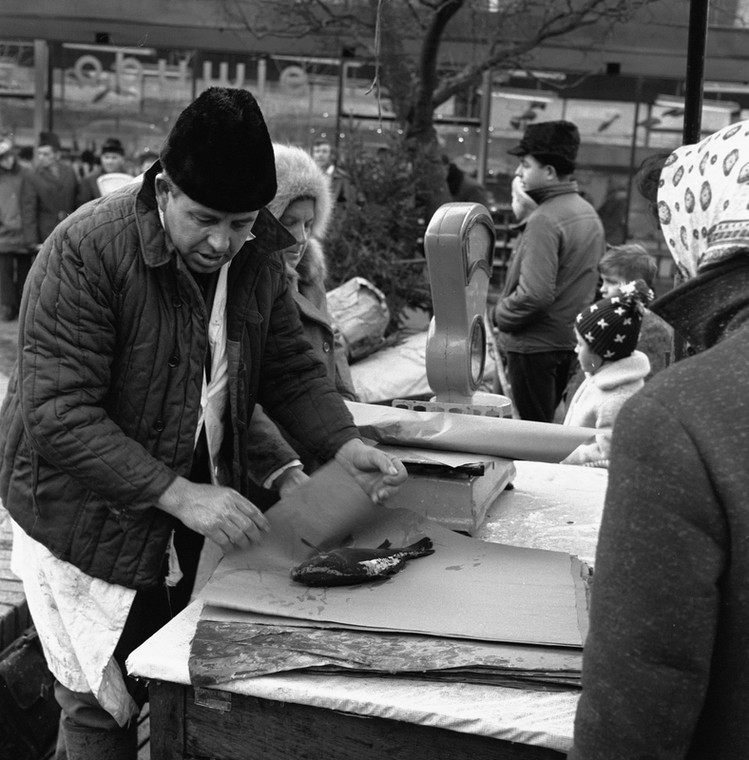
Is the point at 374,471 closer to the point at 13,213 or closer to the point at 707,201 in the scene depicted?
the point at 707,201

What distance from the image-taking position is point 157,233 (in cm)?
191

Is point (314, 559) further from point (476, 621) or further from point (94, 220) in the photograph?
point (94, 220)

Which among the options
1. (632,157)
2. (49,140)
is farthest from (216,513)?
(632,157)

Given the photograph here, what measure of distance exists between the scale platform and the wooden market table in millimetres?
711

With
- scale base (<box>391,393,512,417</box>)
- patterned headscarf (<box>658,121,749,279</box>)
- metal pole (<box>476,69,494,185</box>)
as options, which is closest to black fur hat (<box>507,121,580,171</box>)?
scale base (<box>391,393,512,417</box>)

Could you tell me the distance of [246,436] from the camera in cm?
213

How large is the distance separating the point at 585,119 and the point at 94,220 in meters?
11.5

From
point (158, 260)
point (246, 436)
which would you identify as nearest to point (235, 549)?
point (246, 436)

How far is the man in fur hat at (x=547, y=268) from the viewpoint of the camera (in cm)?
468

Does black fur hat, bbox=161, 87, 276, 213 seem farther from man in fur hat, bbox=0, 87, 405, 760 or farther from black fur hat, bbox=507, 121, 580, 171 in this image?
black fur hat, bbox=507, 121, 580, 171

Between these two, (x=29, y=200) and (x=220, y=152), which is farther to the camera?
(x=29, y=200)

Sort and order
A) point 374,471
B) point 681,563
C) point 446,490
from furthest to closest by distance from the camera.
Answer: point 446,490, point 374,471, point 681,563

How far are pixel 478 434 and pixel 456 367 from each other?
288mm

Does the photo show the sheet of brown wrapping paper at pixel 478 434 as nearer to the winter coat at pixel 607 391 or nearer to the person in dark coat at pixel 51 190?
the winter coat at pixel 607 391
